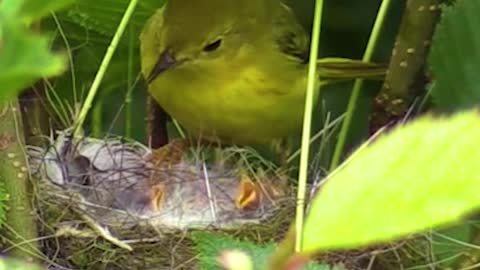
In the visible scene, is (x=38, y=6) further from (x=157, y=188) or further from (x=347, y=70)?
(x=347, y=70)

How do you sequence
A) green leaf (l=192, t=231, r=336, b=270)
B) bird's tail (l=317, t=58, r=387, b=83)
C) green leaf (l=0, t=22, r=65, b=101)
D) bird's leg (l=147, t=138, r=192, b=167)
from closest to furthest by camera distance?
green leaf (l=0, t=22, r=65, b=101) → green leaf (l=192, t=231, r=336, b=270) → bird's leg (l=147, t=138, r=192, b=167) → bird's tail (l=317, t=58, r=387, b=83)

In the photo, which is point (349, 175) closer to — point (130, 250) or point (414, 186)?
point (414, 186)

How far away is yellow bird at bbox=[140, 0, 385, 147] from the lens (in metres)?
1.45

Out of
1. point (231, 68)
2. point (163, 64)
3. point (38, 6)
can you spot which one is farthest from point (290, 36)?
point (38, 6)

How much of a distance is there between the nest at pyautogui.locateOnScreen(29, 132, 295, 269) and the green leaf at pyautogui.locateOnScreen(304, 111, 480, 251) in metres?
0.89

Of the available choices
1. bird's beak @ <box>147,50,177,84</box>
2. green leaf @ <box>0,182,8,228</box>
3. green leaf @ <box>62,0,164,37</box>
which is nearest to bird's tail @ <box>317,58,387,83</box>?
bird's beak @ <box>147,50,177,84</box>

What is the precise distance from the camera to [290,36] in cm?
165

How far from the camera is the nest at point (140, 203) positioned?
1.18 m

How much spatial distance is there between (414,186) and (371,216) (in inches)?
0.4

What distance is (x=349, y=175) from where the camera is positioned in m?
0.23

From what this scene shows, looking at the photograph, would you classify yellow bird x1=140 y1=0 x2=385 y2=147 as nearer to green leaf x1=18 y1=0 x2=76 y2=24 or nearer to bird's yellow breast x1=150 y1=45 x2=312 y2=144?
bird's yellow breast x1=150 y1=45 x2=312 y2=144

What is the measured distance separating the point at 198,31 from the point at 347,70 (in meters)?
0.21

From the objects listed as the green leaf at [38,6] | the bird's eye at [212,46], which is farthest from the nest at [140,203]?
the green leaf at [38,6]

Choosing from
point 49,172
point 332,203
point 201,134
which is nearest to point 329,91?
point 201,134
